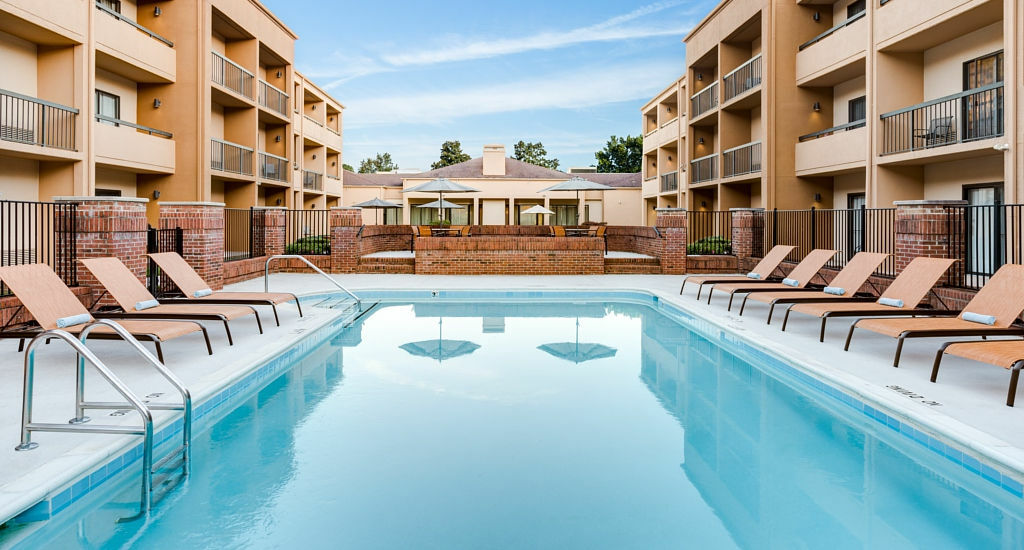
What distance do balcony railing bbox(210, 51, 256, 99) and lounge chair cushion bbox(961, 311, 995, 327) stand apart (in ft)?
70.6

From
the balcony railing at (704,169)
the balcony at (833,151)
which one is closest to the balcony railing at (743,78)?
the balcony railing at (704,169)

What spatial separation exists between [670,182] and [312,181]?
1784 cm

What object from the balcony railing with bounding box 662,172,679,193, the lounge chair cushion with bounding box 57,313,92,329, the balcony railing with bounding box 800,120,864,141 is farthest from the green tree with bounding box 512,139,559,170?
the lounge chair cushion with bounding box 57,313,92,329

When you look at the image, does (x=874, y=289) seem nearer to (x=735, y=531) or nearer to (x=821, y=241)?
(x=821, y=241)

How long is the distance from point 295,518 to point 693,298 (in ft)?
33.5

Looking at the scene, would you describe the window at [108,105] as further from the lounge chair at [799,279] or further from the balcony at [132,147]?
the lounge chair at [799,279]

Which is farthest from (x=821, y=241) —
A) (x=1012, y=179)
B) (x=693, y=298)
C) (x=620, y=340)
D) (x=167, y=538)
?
(x=167, y=538)

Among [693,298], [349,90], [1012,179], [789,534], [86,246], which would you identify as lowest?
[789,534]

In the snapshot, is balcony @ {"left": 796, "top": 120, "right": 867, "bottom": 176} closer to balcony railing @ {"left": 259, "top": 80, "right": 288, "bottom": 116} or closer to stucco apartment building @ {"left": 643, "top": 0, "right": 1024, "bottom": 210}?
stucco apartment building @ {"left": 643, "top": 0, "right": 1024, "bottom": 210}

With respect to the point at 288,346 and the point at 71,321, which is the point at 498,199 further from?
the point at 71,321

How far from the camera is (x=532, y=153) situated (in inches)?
2889

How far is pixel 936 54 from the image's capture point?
15703mm

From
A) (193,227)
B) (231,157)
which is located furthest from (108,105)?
(193,227)

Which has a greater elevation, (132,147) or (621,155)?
(621,155)
